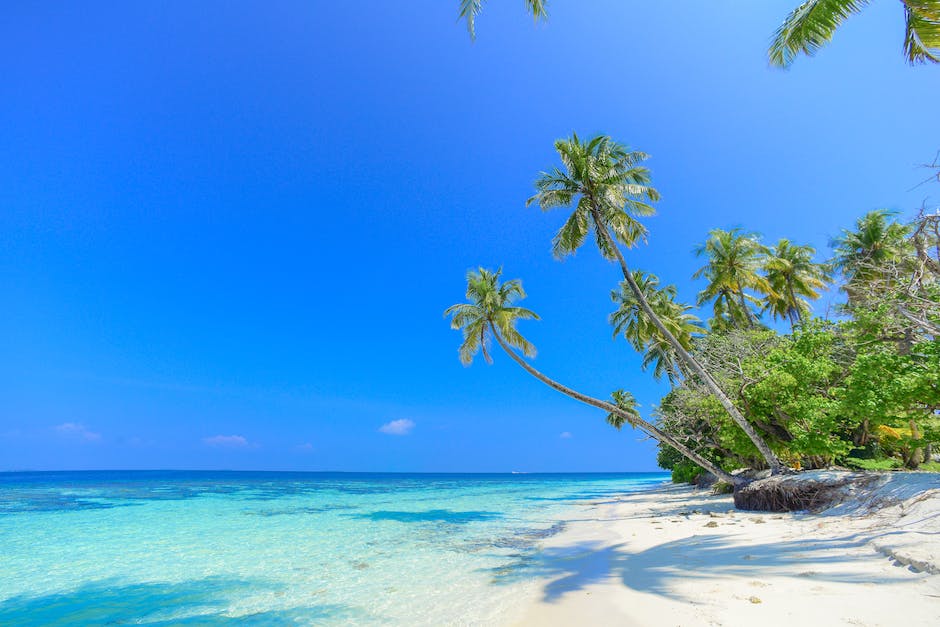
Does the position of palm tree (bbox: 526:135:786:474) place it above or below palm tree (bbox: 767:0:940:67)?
above

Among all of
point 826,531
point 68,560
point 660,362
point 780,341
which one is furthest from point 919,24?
point 660,362

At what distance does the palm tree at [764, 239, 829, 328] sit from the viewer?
24734 mm

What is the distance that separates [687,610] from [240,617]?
6628 mm

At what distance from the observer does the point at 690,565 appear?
7.28 meters

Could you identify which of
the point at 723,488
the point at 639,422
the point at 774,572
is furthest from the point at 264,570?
the point at 723,488

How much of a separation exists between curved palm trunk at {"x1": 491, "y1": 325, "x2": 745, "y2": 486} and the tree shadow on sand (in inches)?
236

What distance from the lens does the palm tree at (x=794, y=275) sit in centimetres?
2473

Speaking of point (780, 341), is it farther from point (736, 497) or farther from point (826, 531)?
point (826, 531)

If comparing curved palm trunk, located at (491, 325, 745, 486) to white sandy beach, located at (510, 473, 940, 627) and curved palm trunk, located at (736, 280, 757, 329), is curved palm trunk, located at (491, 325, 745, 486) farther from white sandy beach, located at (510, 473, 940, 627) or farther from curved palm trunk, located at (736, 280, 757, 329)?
curved palm trunk, located at (736, 280, 757, 329)

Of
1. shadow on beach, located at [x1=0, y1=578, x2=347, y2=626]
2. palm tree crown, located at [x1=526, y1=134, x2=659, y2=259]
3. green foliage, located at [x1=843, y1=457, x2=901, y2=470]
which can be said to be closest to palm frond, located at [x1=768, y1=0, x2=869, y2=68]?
palm tree crown, located at [x1=526, y1=134, x2=659, y2=259]

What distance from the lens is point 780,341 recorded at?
16.8 m

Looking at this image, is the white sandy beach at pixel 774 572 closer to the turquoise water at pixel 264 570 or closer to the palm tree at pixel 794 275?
the turquoise water at pixel 264 570

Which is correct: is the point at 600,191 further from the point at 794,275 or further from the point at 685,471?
the point at 685,471

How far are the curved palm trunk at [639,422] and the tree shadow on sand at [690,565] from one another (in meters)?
6.00
